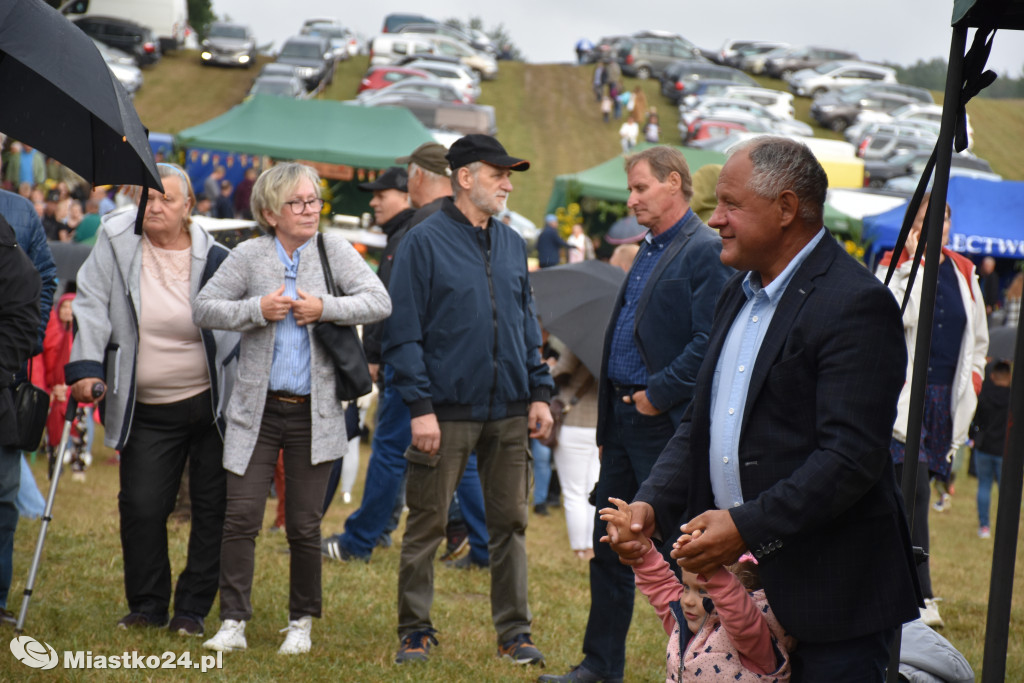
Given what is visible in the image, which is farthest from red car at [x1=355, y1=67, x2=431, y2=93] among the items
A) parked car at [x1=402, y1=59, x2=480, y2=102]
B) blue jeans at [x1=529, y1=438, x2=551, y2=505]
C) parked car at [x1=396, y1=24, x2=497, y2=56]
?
blue jeans at [x1=529, y1=438, x2=551, y2=505]

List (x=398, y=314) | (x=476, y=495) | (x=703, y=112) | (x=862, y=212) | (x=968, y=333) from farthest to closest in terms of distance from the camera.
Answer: (x=703, y=112), (x=862, y=212), (x=476, y=495), (x=968, y=333), (x=398, y=314)

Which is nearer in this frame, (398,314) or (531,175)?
(398,314)

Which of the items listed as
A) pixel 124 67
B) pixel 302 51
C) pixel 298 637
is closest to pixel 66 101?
pixel 298 637

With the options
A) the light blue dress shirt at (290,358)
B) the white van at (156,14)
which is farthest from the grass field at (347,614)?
the white van at (156,14)

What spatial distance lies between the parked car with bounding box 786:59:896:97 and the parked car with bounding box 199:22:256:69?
855 inches

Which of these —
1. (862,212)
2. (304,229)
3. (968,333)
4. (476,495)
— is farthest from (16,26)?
(862,212)

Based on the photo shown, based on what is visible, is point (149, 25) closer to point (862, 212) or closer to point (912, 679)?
point (862, 212)

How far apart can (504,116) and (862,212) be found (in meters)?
21.0

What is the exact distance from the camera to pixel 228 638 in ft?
15.8

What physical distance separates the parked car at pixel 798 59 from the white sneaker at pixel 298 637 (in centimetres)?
4564

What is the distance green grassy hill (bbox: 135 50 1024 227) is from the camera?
3531 centimetres

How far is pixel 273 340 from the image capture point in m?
4.84

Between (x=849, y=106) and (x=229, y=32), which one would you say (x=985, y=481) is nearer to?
(x=849, y=106)

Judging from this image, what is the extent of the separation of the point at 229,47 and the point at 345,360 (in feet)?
133
